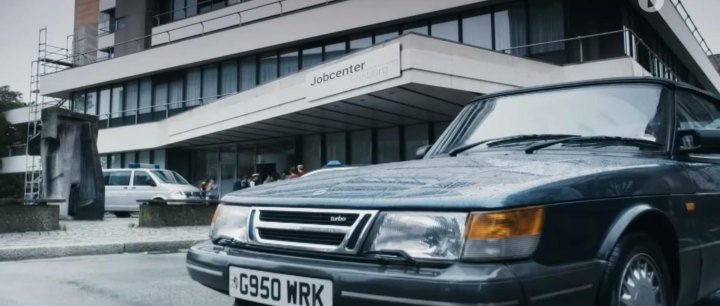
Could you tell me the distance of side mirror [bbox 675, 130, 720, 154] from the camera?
317 centimetres

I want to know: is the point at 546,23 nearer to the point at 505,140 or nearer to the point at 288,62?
the point at 288,62

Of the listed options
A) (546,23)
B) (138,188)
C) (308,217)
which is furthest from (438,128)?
(308,217)

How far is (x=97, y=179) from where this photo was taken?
1447 centimetres

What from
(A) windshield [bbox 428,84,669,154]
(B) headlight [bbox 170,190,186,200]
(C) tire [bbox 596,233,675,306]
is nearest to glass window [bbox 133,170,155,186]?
(B) headlight [bbox 170,190,186,200]

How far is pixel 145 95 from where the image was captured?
29.8 metres

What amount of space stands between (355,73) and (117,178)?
9.53 meters

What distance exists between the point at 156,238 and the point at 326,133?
47.3 ft

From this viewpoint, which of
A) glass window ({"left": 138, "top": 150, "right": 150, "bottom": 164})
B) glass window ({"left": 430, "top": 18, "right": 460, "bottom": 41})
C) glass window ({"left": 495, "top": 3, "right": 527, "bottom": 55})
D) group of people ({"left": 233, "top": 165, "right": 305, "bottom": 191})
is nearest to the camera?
group of people ({"left": 233, "top": 165, "right": 305, "bottom": 191})

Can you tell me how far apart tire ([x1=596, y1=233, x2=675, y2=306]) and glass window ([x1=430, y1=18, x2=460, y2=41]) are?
1796cm

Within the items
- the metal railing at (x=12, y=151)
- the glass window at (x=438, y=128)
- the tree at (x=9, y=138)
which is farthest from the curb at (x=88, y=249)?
the metal railing at (x=12, y=151)

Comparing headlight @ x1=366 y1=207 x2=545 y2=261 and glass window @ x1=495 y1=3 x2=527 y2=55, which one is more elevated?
glass window @ x1=495 y1=3 x2=527 y2=55

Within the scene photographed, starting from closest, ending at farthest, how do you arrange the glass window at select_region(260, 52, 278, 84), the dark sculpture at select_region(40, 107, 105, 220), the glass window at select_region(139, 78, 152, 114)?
the dark sculpture at select_region(40, 107, 105, 220) < the glass window at select_region(260, 52, 278, 84) < the glass window at select_region(139, 78, 152, 114)

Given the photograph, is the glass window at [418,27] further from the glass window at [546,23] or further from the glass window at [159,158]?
the glass window at [159,158]

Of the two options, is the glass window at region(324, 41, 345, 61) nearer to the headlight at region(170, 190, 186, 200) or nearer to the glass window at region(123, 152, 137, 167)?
the headlight at region(170, 190, 186, 200)
